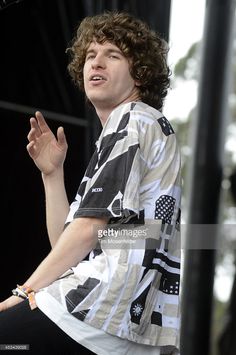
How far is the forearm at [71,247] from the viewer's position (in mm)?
1273

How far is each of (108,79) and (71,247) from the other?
1.29 feet

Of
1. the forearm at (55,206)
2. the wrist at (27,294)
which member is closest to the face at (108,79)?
the forearm at (55,206)

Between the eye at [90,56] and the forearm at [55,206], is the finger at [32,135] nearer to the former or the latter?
the forearm at [55,206]

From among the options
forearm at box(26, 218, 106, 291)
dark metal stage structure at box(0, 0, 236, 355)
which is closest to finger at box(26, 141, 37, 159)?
forearm at box(26, 218, 106, 291)

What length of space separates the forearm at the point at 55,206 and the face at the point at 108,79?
21 centimetres

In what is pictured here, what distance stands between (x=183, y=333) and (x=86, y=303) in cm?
104

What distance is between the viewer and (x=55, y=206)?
157 centimetres

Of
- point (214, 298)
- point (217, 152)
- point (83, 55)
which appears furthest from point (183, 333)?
point (83, 55)

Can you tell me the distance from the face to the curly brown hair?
14 mm

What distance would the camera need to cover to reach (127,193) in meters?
1.27

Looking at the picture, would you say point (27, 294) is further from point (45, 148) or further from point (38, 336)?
point (45, 148)

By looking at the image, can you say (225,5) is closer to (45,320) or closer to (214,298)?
(214,298)

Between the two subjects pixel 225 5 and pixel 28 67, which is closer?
pixel 225 5

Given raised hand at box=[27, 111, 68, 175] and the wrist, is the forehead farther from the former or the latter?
the wrist
